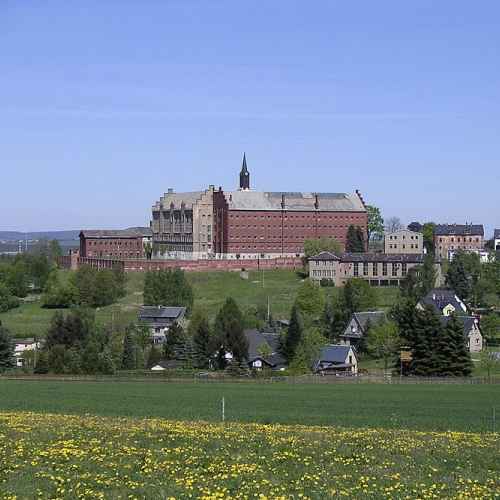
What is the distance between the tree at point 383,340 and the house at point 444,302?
35.7 ft

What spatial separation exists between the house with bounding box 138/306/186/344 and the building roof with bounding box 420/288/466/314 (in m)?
Result: 20.1

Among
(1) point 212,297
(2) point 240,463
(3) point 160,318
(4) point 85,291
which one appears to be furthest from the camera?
(1) point 212,297

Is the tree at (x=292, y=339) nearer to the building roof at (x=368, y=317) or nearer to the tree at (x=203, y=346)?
the tree at (x=203, y=346)

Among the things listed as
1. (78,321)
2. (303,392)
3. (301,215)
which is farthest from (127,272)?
(303,392)

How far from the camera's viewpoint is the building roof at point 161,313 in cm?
8144

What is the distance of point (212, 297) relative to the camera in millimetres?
96688

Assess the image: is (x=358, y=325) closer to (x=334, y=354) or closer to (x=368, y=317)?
(x=368, y=317)

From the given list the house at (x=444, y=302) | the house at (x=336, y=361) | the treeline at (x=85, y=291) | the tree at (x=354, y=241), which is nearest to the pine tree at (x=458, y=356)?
the house at (x=336, y=361)

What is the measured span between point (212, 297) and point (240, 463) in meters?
80.6

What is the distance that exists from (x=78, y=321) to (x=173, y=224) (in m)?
69.6

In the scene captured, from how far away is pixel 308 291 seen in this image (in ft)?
273

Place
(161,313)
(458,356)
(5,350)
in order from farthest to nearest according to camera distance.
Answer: (161,313), (5,350), (458,356)

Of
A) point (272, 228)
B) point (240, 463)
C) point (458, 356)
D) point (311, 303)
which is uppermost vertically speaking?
point (272, 228)

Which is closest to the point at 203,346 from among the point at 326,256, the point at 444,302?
the point at 444,302
